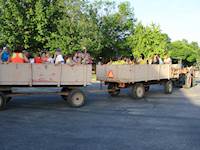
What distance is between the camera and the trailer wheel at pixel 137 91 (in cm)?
1714

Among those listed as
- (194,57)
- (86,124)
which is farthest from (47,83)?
(194,57)

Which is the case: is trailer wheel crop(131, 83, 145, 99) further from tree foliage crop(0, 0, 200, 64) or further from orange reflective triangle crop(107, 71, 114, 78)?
tree foliage crop(0, 0, 200, 64)

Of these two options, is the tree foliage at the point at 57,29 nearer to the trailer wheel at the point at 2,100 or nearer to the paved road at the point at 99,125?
the paved road at the point at 99,125

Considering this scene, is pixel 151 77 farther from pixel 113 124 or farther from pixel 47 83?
pixel 113 124

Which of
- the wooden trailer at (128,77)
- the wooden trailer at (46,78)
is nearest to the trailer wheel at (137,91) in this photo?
the wooden trailer at (128,77)

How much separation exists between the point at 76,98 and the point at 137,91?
3975 millimetres

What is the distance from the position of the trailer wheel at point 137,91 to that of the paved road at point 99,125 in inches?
50.8

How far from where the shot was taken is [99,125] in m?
10.4

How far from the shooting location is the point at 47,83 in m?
13.5

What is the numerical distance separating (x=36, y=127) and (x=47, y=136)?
A: 116cm

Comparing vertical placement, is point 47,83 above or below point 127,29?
below

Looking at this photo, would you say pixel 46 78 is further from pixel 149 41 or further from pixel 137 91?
pixel 149 41

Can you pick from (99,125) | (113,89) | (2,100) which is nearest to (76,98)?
(2,100)

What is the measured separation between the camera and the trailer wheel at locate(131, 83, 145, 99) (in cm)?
1714
